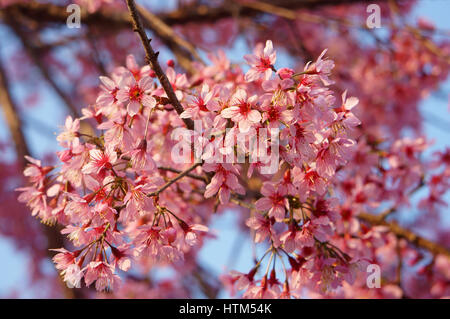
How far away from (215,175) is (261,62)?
485 millimetres

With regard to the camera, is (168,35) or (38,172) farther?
(168,35)

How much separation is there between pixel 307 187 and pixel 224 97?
0.49 m

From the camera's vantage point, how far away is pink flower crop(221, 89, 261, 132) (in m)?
1.35

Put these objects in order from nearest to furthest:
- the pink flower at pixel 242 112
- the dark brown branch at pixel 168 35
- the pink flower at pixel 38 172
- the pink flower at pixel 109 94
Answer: the pink flower at pixel 242 112, the pink flower at pixel 109 94, the pink flower at pixel 38 172, the dark brown branch at pixel 168 35

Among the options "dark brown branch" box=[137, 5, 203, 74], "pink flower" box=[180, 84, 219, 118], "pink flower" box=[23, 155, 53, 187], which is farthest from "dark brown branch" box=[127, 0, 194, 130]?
"dark brown branch" box=[137, 5, 203, 74]

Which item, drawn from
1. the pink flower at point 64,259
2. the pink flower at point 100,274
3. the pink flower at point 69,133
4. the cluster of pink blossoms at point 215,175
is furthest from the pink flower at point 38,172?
the pink flower at point 100,274

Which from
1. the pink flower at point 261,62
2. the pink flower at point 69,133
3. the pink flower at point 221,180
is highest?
the pink flower at point 261,62

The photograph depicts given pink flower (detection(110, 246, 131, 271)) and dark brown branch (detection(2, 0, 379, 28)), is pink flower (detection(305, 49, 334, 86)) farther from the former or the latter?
dark brown branch (detection(2, 0, 379, 28))

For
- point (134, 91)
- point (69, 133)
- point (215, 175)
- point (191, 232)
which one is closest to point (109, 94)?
point (134, 91)

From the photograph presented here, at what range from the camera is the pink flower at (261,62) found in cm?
152

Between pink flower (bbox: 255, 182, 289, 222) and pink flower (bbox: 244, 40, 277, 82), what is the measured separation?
0.44 m

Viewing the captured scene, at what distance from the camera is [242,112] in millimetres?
1396

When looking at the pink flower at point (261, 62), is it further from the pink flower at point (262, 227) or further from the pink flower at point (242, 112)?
the pink flower at point (262, 227)

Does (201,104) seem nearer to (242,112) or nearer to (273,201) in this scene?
Result: (242,112)
